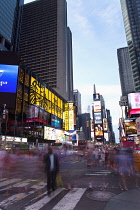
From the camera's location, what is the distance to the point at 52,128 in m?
56.1

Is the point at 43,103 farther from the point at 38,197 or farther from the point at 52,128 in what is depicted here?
the point at 38,197

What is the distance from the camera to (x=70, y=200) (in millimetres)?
5934

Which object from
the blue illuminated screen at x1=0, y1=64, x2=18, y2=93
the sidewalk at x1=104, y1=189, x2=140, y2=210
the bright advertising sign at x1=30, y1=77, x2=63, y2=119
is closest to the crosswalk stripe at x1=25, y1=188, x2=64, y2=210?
the sidewalk at x1=104, y1=189, x2=140, y2=210

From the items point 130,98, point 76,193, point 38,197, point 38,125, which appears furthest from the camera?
point 130,98

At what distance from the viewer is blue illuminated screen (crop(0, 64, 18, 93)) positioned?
124 feet

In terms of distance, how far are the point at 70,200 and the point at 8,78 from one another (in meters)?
37.1

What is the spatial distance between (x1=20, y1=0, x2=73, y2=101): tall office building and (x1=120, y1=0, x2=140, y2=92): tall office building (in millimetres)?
54776

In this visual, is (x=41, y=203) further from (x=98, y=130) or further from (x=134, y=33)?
(x=134, y=33)

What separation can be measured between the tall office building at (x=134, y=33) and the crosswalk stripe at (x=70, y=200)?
416 feet

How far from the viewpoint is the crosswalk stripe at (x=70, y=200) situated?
523cm

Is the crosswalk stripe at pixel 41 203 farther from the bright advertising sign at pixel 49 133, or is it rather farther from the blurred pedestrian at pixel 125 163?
the bright advertising sign at pixel 49 133

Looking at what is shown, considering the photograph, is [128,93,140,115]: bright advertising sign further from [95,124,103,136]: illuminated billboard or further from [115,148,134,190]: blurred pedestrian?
[95,124,103,136]: illuminated billboard

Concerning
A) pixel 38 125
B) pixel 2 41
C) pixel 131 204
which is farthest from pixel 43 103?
pixel 131 204

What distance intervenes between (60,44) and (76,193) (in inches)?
4972
